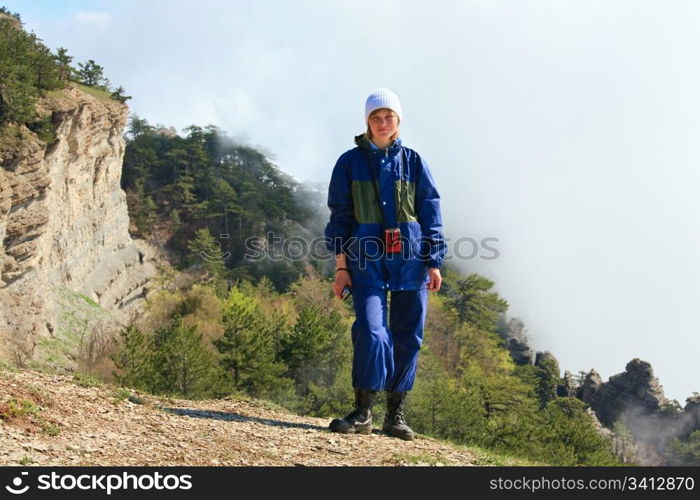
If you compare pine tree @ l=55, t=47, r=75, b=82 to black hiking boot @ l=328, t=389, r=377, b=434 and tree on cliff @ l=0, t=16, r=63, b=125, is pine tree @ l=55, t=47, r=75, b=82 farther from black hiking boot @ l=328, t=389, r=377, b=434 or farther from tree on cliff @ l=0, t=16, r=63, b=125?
Result: black hiking boot @ l=328, t=389, r=377, b=434

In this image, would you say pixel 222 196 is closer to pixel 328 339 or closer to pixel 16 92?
pixel 328 339

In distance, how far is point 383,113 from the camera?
6.13m

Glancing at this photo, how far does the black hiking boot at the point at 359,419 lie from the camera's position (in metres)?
6.21

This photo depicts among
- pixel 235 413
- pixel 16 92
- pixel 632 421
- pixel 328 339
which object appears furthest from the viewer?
pixel 632 421

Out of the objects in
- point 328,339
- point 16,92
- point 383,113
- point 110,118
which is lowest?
point 328,339

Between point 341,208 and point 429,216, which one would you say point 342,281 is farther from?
point 429,216

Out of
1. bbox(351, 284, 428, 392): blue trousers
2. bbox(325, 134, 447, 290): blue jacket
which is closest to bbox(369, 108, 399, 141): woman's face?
bbox(325, 134, 447, 290): blue jacket

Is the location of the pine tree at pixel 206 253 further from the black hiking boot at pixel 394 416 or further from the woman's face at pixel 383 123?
the woman's face at pixel 383 123

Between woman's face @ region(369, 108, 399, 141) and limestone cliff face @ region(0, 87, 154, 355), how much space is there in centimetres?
1887

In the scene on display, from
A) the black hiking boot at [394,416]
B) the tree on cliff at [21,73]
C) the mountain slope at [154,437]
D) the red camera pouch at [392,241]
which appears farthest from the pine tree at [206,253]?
the red camera pouch at [392,241]

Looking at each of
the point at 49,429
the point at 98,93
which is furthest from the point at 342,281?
the point at 98,93

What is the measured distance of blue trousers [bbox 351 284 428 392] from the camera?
238 inches
